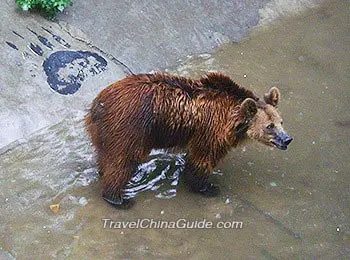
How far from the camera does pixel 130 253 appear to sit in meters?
5.34

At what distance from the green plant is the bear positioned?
1.98 metres

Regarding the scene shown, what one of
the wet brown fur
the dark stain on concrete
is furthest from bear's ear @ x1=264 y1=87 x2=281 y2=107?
the dark stain on concrete

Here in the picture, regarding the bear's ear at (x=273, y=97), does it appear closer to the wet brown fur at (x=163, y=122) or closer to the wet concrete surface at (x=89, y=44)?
the wet brown fur at (x=163, y=122)

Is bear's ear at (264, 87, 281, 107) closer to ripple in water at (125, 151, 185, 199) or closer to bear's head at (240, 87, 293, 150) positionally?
bear's head at (240, 87, 293, 150)

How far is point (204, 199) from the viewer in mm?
5949

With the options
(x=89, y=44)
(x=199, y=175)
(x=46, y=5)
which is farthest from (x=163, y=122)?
(x=46, y=5)

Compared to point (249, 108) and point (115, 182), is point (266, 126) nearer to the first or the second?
point (249, 108)

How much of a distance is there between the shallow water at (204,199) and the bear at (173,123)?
28 centimetres

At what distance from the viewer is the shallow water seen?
5.44 meters

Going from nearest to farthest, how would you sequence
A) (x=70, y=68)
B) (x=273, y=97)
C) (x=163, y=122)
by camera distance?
(x=163, y=122) → (x=273, y=97) → (x=70, y=68)

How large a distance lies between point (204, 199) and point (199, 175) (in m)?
0.26

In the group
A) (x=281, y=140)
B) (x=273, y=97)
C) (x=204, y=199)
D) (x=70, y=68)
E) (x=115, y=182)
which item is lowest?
(x=204, y=199)

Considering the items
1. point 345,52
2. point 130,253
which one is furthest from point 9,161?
point 345,52

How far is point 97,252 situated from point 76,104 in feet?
6.16
